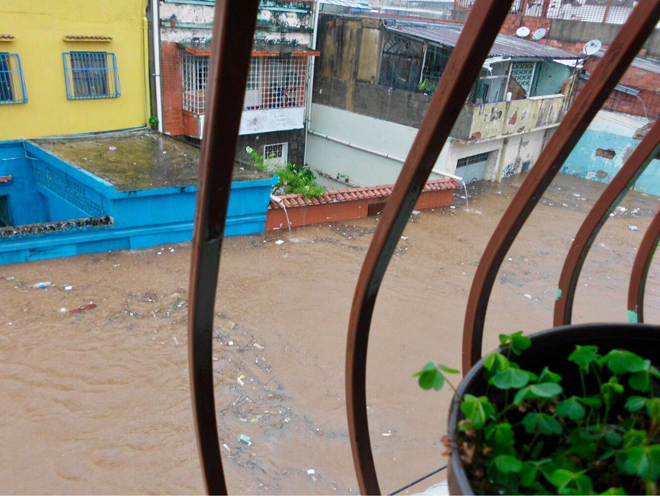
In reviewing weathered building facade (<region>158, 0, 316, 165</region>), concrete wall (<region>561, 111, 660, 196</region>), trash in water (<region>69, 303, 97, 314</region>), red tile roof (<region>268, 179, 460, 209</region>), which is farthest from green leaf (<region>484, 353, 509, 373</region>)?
concrete wall (<region>561, 111, 660, 196</region>)

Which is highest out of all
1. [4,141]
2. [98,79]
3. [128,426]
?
[98,79]

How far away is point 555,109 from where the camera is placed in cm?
1605

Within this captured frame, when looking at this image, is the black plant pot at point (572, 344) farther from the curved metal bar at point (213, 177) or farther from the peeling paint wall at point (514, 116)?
the peeling paint wall at point (514, 116)

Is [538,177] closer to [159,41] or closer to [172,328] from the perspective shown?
[172,328]

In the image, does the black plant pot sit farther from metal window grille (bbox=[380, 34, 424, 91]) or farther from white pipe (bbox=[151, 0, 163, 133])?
metal window grille (bbox=[380, 34, 424, 91])

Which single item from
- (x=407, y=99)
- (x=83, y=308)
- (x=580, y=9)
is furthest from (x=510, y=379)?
(x=580, y=9)

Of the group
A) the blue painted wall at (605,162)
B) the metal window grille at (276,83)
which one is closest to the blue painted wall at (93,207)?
the metal window grille at (276,83)

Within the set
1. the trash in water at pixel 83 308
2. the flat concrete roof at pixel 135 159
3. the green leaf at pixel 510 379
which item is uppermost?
the green leaf at pixel 510 379

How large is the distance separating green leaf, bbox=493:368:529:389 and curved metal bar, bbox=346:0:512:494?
304mm

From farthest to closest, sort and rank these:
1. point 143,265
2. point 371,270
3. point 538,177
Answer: point 143,265
point 538,177
point 371,270

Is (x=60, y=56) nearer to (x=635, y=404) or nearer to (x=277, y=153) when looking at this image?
(x=277, y=153)

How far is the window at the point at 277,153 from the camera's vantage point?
1467 centimetres

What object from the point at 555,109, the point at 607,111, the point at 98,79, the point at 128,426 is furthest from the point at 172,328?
the point at 607,111

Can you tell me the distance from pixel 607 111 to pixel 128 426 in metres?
16.2
